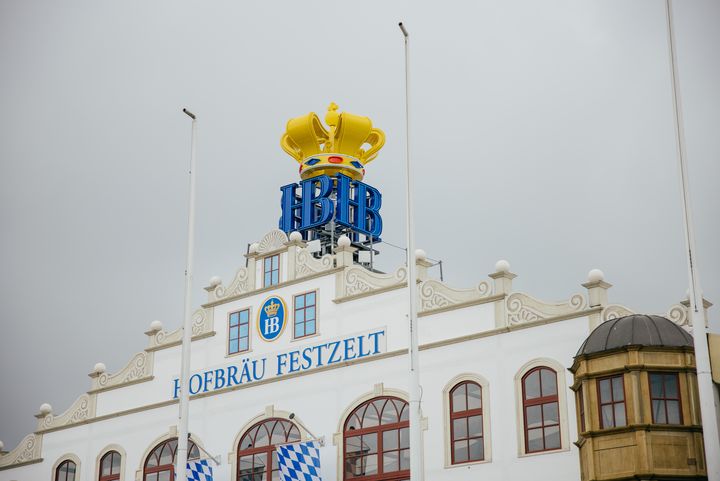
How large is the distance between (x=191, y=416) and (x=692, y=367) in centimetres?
1946

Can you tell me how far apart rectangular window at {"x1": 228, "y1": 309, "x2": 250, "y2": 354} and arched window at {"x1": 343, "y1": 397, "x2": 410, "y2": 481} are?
595cm

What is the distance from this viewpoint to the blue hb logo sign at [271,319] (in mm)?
41469

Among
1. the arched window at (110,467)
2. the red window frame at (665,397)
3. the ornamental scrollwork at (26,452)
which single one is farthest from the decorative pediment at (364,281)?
the ornamental scrollwork at (26,452)

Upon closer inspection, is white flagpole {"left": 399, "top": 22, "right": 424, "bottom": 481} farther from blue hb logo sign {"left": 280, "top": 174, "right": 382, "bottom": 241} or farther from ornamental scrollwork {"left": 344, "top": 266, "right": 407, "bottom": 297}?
blue hb logo sign {"left": 280, "top": 174, "right": 382, "bottom": 241}

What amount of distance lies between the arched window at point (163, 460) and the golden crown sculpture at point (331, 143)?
11.5 metres

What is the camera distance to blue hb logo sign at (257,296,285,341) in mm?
41469

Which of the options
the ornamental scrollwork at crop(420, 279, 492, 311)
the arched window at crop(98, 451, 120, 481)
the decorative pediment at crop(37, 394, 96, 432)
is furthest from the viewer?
the decorative pediment at crop(37, 394, 96, 432)

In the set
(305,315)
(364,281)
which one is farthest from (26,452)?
(364,281)

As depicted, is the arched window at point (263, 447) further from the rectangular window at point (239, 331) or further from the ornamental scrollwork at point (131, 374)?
the ornamental scrollwork at point (131, 374)

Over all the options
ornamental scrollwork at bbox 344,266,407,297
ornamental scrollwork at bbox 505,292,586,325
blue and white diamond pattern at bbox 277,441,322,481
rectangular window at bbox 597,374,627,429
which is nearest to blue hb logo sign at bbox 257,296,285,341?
ornamental scrollwork at bbox 344,266,407,297

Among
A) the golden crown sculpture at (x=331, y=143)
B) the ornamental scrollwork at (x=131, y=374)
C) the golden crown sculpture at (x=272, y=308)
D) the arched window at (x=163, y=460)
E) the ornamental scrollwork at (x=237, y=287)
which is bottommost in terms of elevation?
the arched window at (x=163, y=460)

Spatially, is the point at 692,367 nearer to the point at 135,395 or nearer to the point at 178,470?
the point at 178,470

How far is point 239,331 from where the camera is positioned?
42.7 m

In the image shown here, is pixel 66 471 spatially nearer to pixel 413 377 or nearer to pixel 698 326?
pixel 413 377
